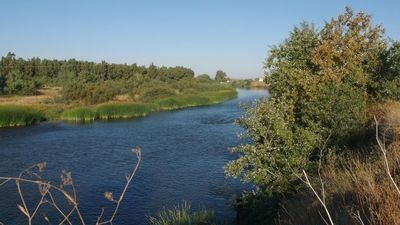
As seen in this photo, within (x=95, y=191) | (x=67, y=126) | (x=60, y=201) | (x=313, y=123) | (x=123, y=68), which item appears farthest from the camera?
(x=123, y=68)

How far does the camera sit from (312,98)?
59.8 ft

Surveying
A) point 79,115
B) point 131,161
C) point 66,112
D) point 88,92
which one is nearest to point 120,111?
point 79,115

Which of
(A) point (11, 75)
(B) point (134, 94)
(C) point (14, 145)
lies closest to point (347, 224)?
(C) point (14, 145)

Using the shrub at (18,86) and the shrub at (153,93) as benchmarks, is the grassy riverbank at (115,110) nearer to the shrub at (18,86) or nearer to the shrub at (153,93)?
the shrub at (153,93)

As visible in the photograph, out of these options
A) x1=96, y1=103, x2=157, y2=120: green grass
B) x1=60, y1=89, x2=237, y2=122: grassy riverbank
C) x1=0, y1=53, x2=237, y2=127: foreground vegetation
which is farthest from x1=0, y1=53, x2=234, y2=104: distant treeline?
x1=96, y1=103, x2=157, y2=120: green grass

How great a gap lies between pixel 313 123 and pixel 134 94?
2438 inches

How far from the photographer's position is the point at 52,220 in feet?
57.3

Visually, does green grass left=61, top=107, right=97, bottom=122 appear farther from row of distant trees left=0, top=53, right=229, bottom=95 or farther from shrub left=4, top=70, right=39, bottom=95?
row of distant trees left=0, top=53, right=229, bottom=95

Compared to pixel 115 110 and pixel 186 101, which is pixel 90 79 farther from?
pixel 115 110

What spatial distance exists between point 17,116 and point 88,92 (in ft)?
70.1

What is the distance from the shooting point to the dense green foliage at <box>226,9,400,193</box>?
51.8 ft

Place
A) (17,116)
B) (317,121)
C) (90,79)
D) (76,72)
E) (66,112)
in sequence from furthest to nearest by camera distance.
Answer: (76,72) → (90,79) → (66,112) → (17,116) → (317,121)

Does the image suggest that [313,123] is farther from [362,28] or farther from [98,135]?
[98,135]

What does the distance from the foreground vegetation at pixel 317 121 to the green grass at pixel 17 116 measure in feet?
97.3
